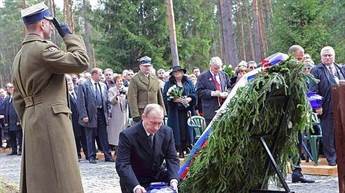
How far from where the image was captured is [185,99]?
33.8 ft

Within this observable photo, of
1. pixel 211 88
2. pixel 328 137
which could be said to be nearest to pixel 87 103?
pixel 211 88

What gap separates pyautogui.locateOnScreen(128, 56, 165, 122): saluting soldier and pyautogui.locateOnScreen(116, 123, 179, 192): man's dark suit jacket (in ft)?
13.6

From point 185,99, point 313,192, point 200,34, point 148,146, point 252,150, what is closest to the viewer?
point 252,150

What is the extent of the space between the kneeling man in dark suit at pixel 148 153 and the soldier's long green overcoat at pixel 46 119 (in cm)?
87

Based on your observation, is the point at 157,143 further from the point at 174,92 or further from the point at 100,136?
the point at 100,136

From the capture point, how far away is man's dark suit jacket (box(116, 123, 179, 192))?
211 inches

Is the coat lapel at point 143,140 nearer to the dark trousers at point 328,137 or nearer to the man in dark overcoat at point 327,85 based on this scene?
the man in dark overcoat at point 327,85

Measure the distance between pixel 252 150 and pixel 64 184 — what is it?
5.04 feet

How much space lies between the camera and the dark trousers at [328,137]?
8211 mm

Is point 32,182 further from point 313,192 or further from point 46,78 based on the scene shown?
point 313,192

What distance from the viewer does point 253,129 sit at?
15.6ft

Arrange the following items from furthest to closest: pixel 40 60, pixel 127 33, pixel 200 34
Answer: pixel 200 34, pixel 127 33, pixel 40 60

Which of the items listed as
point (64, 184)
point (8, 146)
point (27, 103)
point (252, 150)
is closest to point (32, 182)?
point (64, 184)

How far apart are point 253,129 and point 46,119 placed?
1606 mm
